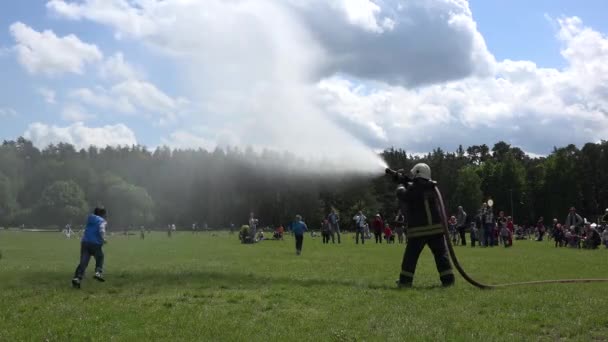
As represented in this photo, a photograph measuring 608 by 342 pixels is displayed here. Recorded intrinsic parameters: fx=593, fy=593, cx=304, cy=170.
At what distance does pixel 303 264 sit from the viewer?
2166 cm

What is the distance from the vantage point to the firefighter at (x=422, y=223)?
14.7 metres

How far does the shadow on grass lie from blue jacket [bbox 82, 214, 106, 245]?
1.20 metres

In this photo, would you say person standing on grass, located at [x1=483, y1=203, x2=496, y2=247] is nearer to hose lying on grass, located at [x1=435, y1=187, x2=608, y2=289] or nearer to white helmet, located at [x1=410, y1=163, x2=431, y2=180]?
hose lying on grass, located at [x1=435, y1=187, x2=608, y2=289]

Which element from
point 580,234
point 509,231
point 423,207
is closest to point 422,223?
point 423,207

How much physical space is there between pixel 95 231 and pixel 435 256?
9.13m

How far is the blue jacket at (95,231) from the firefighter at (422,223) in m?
8.13

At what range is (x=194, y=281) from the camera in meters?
15.9

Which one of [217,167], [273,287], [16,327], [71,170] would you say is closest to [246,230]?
[273,287]

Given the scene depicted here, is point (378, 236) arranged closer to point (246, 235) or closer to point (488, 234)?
point (488, 234)

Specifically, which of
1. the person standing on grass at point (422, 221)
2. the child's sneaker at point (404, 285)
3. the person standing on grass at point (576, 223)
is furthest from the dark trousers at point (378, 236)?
the child's sneaker at point (404, 285)

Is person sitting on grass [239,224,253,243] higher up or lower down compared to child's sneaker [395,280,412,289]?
higher up

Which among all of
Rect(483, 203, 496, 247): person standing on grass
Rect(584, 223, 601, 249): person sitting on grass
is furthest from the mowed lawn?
Rect(483, 203, 496, 247): person standing on grass

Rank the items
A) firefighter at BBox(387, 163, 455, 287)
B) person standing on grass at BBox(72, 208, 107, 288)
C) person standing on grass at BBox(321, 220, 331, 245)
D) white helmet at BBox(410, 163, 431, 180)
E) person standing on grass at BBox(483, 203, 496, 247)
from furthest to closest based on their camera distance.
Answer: person standing on grass at BBox(321, 220, 331, 245) < person standing on grass at BBox(483, 203, 496, 247) < person standing on grass at BBox(72, 208, 107, 288) < white helmet at BBox(410, 163, 431, 180) < firefighter at BBox(387, 163, 455, 287)

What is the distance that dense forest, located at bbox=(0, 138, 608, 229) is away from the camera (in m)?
123
